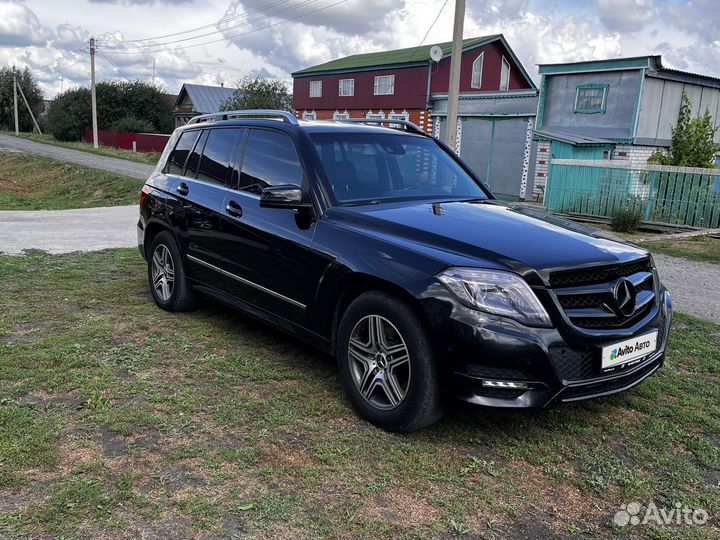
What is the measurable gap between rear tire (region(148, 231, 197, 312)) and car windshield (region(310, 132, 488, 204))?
1.94 meters

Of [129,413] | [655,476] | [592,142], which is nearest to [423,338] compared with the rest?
[655,476]

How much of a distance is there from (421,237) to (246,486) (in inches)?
62.8

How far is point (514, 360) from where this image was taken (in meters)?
3.07

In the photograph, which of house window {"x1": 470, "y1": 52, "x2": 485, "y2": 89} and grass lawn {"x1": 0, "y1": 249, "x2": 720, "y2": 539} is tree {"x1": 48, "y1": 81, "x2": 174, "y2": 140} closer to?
house window {"x1": 470, "y1": 52, "x2": 485, "y2": 89}

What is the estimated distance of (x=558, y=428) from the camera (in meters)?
3.71

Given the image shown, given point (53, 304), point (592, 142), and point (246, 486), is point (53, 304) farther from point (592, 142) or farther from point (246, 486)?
point (592, 142)

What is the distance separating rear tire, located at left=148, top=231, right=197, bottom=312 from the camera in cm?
555

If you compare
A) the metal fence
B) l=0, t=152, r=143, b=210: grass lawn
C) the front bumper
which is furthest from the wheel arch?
l=0, t=152, r=143, b=210: grass lawn

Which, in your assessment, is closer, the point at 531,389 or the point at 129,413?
the point at 531,389

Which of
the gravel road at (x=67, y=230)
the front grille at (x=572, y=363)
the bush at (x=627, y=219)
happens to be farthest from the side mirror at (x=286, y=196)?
the bush at (x=627, y=219)

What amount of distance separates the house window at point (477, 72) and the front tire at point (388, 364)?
34.0m

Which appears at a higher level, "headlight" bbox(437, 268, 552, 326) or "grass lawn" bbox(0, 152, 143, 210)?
"headlight" bbox(437, 268, 552, 326)

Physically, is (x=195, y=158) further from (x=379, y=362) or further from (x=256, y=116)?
(x=379, y=362)

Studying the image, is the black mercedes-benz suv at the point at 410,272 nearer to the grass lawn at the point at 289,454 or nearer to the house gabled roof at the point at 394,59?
the grass lawn at the point at 289,454
